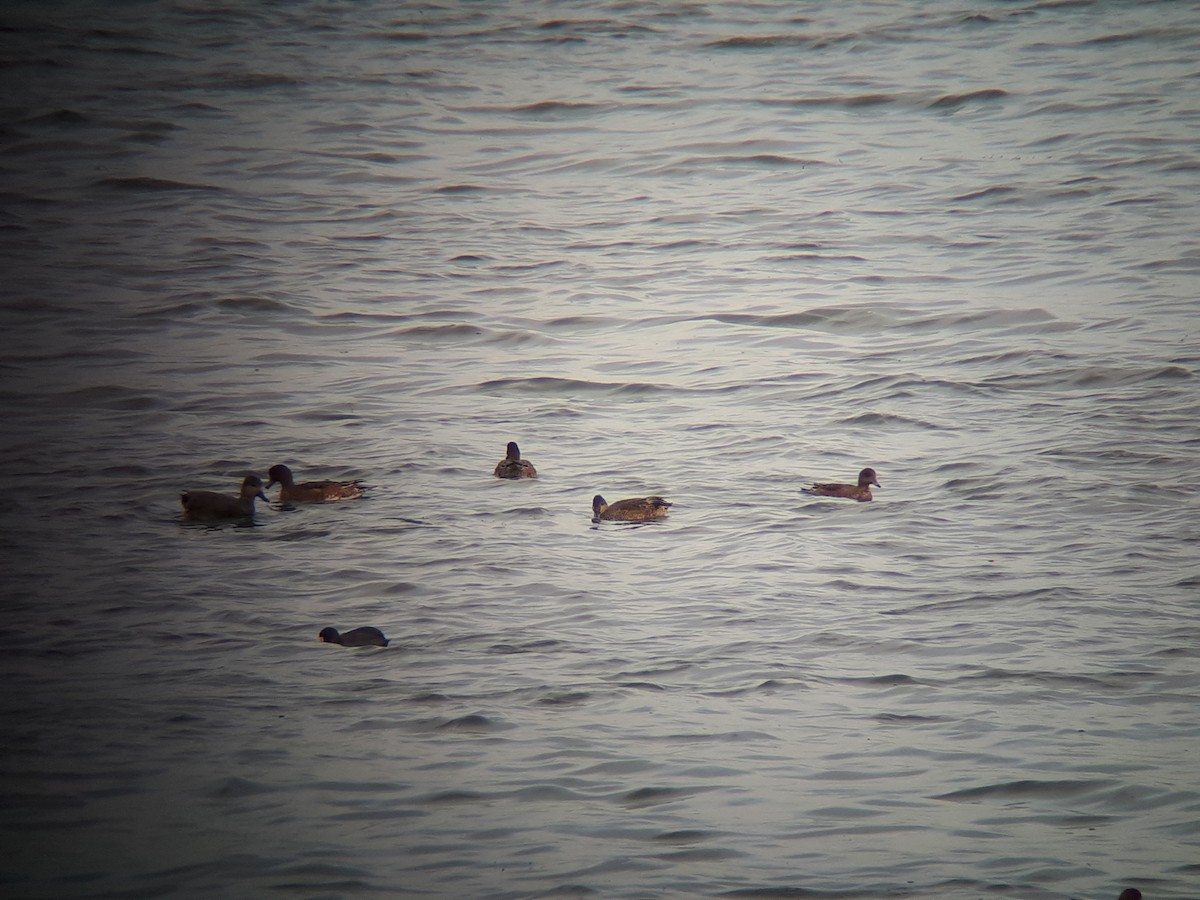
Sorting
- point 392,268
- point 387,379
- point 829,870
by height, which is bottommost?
point 829,870

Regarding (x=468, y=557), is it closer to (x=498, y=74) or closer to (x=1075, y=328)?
(x=1075, y=328)

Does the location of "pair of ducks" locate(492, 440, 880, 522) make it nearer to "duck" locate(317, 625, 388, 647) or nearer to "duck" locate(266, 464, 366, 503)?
"duck" locate(266, 464, 366, 503)

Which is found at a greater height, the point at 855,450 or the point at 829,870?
the point at 855,450

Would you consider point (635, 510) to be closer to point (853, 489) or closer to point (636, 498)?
point (636, 498)

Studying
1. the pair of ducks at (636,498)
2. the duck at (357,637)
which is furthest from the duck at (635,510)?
the duck at (357,637)

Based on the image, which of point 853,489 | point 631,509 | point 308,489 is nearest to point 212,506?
point 308,489

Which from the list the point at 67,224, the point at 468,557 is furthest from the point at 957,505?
the point at 67,224

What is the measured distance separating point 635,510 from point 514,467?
56.6 inches

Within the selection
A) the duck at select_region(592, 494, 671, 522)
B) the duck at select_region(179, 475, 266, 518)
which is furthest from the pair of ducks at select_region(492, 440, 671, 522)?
the duck at select_region(179, 475, 266, 518)

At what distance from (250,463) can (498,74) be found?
1651 cm

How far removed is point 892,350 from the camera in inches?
579

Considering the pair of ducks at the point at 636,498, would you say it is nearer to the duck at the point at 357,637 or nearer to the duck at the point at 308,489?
the duck at the point at 308,489

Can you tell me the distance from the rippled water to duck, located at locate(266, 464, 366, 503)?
12cm

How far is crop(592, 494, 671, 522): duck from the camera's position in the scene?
999 centimetres
